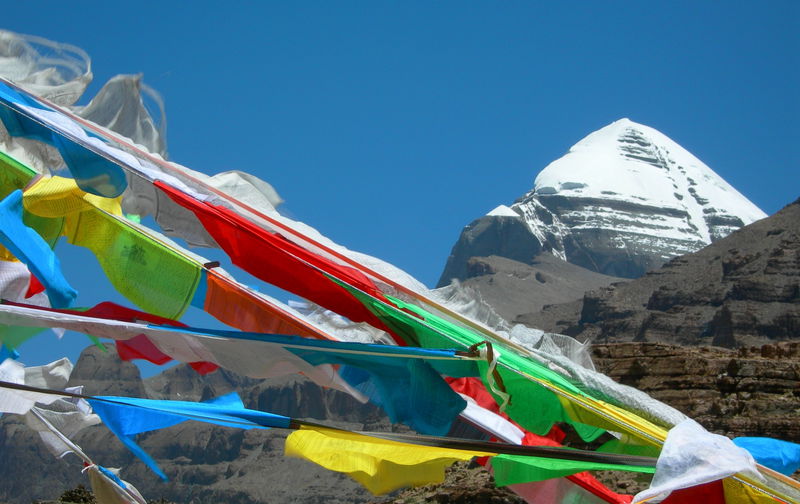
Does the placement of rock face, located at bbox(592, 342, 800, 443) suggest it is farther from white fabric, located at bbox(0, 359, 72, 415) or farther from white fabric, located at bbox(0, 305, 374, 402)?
white fabric, located at bbox(0, 305, 374, 402)

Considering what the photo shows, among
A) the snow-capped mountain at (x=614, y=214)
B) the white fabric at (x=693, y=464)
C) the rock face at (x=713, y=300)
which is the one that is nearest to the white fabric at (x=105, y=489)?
the white fabric at (x=693, y=464)

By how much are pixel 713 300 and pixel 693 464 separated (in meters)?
58.0

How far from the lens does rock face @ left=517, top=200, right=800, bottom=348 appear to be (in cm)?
5144

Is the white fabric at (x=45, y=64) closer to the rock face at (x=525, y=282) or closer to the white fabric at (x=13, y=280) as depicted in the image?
the white fabric at (x=13, y=280)

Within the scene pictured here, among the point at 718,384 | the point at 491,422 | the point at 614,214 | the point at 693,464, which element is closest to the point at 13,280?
the point at 491,422

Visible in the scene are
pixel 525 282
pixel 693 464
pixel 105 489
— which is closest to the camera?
pixel 693 464

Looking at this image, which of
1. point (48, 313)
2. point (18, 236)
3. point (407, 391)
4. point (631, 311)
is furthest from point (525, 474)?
point (631, 311)

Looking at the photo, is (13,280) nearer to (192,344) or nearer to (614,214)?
(192,344)

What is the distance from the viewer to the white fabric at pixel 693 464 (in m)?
4.43

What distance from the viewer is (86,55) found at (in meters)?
6.78

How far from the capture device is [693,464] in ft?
14.8

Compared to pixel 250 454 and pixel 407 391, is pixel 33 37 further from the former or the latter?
pixel 250 454

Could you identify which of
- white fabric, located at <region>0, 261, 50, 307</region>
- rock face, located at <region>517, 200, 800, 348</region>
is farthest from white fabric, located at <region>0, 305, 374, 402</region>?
rock face, located at <region>517, 200, 800, 348</region>

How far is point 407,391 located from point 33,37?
3.09 m
